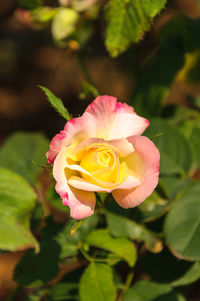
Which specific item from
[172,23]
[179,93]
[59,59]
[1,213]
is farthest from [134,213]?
[59,59]

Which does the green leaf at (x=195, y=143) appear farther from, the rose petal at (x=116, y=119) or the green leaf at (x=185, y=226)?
the rose petal at (x=116, y=119)

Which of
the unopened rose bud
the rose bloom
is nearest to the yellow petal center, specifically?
the rose bloom

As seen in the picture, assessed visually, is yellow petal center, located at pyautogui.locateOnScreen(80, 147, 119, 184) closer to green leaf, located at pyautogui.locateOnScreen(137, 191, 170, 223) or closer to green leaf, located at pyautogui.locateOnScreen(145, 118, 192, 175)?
green leaf, located at pyautogui.locateOnScreen(137, 191, 170, 223)

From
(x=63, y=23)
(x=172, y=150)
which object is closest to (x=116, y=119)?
(x=172, y=150)

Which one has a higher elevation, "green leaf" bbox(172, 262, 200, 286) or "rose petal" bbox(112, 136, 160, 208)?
"rose petal" bbox(112, 136, 160, 208)

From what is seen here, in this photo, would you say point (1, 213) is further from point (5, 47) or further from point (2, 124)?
point (5, 47)

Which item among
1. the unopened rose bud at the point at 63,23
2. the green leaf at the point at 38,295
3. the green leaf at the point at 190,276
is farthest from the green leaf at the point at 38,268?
the unopened rose bud at the point at 63,23
